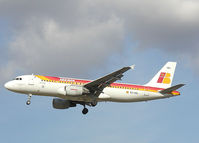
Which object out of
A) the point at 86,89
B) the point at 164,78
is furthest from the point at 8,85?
the point at 164,78

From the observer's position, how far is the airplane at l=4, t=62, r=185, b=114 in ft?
159

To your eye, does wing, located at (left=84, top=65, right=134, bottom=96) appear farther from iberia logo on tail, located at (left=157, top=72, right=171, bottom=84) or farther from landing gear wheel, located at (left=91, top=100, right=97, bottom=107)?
iberia logo on tail, located at (left=157, top=72, right=171, bottom=84)

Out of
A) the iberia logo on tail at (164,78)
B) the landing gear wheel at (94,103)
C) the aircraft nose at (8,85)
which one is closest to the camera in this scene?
the aircraft nose at (8,85)

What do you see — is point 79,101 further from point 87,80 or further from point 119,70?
point 119,70

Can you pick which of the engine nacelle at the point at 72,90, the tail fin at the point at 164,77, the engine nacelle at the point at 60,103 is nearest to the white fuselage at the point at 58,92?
the engine nacelle at the point at 72,90

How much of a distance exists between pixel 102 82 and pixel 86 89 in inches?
89.3

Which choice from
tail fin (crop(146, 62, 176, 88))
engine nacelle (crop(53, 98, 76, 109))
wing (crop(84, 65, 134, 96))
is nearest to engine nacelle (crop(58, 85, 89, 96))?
wing (crop(84, 65, 134, 96))

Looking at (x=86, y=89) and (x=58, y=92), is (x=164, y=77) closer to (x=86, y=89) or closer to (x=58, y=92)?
(x=86, y=89)

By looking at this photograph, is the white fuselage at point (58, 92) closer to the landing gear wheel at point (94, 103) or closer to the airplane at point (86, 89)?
the airplane at point (86, 89)

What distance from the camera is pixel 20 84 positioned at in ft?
161

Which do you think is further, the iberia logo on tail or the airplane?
the iberia logo on tail

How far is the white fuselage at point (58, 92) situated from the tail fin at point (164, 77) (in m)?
2.80

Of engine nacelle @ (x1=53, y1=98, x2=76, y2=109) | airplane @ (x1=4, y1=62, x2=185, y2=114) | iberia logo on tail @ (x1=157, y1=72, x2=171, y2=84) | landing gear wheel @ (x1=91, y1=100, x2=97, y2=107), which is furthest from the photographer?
iberia logo on tail @ (x1=157, y1=72, x2=171, y2=84)

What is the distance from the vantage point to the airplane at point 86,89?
48.4 metres
